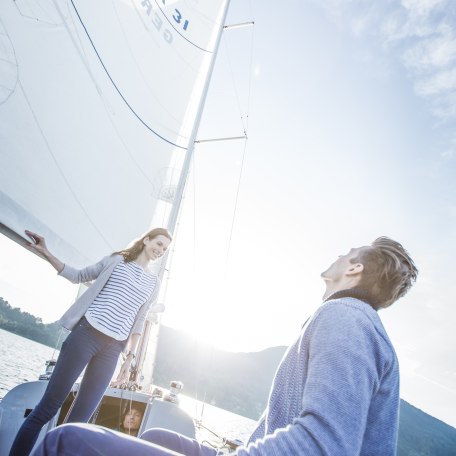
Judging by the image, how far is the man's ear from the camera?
1.04 metres

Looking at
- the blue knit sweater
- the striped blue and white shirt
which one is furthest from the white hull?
the blue knit sweater

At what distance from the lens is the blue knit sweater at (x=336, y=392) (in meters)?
0.52

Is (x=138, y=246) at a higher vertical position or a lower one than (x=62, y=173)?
lower

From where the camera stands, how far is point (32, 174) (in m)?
1.81

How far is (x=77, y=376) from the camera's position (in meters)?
1.67

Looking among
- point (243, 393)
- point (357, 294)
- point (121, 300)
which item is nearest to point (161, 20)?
point (121, 300)

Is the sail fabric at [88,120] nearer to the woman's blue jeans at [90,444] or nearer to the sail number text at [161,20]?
the sail number text at [161,20]

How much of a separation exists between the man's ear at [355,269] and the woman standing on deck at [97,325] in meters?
1.47

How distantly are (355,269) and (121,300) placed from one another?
5.01 feet

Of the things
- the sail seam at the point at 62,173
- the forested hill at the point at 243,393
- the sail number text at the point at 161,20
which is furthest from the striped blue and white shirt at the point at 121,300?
the forested hill at the point at 243,393

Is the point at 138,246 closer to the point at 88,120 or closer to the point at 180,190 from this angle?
the point at 88,120

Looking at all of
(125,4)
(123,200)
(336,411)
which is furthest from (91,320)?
(125,4)

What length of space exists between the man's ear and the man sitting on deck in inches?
1.3

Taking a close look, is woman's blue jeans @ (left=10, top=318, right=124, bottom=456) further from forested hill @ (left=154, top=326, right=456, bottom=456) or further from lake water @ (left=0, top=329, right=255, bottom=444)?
forested hill @ (left=154, top=326, right=456, bottom=456)
